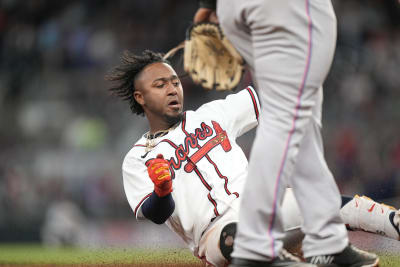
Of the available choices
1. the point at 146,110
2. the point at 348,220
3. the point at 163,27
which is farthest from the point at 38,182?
the point at 348,220

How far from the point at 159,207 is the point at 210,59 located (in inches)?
49.5

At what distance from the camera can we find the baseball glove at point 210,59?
4.13 metres

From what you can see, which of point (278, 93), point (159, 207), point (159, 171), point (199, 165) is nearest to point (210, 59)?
point (199, 165)

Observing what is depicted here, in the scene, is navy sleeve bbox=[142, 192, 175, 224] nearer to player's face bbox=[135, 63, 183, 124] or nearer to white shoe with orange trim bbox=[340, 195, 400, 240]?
player's face bbox=[135, 63, 183, 124]

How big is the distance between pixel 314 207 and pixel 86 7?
11.7m

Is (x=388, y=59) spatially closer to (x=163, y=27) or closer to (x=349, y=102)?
(x=349, y=102)

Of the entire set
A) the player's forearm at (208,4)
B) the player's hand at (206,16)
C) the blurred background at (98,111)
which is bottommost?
the blurred background at (98,111)

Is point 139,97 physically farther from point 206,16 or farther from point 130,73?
point 206,16

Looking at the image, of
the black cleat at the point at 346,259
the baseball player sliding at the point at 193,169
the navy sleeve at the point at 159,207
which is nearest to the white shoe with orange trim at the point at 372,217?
the baseball player sliding at the point at 193,169

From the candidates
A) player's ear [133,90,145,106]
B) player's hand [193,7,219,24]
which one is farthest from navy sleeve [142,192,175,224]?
player's hand [193,7,219,24]

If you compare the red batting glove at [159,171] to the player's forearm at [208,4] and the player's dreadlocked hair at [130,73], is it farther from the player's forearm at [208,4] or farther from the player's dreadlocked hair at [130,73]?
the player's forearm at [208,4]

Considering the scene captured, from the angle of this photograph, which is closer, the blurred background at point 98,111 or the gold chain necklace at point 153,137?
the gold chain necklace at point 153,137

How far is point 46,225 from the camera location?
10.9m

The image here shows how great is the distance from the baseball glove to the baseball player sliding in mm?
157
